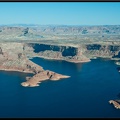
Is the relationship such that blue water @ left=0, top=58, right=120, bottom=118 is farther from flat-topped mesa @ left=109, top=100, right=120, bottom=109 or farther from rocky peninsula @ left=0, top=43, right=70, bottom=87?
rocky peninsula @ left=0, top=43, right=70, bottom=87

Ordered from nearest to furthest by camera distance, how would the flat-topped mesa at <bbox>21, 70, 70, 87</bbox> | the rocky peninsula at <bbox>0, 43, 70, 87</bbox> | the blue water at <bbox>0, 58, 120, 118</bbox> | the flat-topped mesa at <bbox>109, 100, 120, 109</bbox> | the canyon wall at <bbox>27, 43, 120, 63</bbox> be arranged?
the blue water at <bbox>0, 58, 120, 118</bbox> → the flat-topped mesa at <bbox>109, 100, 120, 109</bbox> → the flat-topped mesa at <bbox>21, 70, 70, 87</bbox> → the rocky peninsula at <bbox>0, 43, 70, 87</bbox> → the canyon wall at <bbox>27, 43, 120, 63</bbox>

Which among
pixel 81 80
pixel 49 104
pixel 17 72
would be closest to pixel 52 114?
pixel 49 104

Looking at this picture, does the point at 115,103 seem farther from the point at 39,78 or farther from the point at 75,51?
the point at 75,51

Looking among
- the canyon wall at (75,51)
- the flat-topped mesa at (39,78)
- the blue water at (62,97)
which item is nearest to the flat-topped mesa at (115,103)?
the blue water at (62,97)

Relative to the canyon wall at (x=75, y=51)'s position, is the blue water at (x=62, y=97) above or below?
above

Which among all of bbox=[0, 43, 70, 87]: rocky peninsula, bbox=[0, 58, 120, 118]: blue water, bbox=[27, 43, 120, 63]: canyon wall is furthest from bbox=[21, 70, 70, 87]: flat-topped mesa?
bbox=[27, 43, 120, 63]: canyon wall

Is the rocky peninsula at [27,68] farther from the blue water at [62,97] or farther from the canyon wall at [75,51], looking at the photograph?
the canyon wall at [75,51]

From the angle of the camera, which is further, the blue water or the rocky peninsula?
the rocky peninsula

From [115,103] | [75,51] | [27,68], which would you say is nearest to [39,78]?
[27,68]

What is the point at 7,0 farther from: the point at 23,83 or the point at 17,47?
the point at 17,47

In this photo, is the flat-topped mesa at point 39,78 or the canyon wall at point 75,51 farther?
the canyon wall at point 75,51
